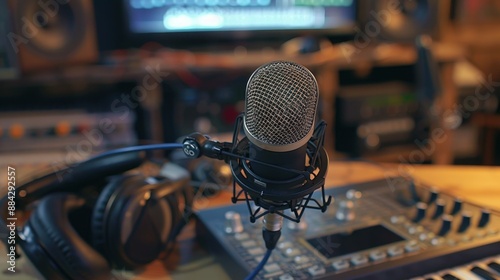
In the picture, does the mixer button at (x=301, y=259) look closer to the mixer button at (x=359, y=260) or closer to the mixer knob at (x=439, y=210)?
the mixer button at (x=359, y=260)

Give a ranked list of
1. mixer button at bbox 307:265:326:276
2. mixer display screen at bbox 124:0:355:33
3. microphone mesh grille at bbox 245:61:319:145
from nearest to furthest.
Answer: microphone mesh grille at bbox 245:61:319:145 < mixer button at bbox 307:265:326:276 < mixer display screen at bbox 124:0:355:33

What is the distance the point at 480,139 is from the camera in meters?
2.10

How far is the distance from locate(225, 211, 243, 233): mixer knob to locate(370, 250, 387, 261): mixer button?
15 centimetres

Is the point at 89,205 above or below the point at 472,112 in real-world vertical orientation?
above

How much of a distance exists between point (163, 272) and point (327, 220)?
0.21 metres

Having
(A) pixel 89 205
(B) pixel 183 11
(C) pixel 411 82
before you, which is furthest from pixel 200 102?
(A) pixel 89 205

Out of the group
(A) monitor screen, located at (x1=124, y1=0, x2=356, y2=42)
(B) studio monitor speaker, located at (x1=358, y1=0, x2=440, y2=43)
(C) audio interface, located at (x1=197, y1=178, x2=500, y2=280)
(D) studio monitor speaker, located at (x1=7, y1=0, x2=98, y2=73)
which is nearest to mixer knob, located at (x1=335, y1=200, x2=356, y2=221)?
(C) audio interface, located at (x1=197, y1=178, x2=500, y2=280)

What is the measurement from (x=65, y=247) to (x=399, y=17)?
4.12 ft

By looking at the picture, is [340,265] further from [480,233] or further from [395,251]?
[480,233]

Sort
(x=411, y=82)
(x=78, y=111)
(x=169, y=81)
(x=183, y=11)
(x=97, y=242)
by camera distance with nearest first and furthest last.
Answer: (x=97, y=242) < (x=78, y=111) < (x=169, y=81) < (x=183, y=11) < (x=411, y=82)

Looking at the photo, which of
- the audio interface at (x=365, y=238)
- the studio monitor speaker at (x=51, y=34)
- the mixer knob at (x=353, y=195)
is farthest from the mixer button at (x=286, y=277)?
the studio monitor speaker at (x=51, y=34)

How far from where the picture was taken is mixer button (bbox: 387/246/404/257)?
477 mm

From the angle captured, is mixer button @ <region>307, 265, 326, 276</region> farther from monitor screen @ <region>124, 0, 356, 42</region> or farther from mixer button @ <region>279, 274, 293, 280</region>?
monitor screen @ <region>124, 0, 356, 42</region>

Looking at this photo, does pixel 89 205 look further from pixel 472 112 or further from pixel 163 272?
pixel 472 112
